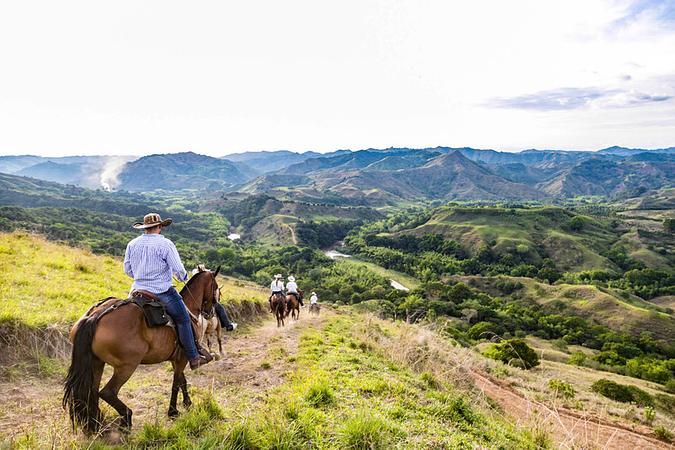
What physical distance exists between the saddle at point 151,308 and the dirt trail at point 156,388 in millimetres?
1430

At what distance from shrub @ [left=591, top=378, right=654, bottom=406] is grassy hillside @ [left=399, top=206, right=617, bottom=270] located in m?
102

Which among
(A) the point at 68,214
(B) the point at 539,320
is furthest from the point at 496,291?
(A) the point at 68,214

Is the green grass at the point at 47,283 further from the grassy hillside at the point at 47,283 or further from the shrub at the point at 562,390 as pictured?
the shrub at the point at 562,390

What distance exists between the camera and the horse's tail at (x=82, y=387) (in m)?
5.53

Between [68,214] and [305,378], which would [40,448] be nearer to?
[305,378]

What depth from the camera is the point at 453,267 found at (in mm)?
111562

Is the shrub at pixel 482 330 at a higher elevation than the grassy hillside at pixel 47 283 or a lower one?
lower

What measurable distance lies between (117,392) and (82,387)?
50 cm

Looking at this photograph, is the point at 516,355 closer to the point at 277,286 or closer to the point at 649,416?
the point at 649,416

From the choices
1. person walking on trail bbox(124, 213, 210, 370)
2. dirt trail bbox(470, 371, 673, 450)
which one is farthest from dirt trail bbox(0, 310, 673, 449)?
person walking on trail bbox(124, 213, 210, 370)

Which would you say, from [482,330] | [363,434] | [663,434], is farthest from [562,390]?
[482,330]

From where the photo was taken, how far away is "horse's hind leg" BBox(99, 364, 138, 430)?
225 inches

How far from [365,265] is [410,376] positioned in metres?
109

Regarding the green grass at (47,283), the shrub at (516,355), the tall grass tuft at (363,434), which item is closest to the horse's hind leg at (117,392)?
the tall grass tuft at (363,434)
